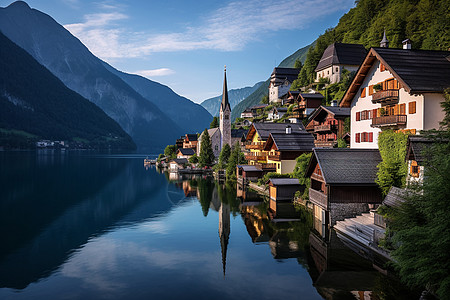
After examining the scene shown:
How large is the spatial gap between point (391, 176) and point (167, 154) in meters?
124

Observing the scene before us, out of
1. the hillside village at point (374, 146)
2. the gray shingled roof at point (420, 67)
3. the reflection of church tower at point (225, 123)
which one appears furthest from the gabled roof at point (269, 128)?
the reflection of church tower at point (225, 123)

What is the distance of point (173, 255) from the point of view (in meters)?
28.6

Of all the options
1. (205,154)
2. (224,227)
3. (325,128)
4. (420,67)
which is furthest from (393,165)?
(205,154)

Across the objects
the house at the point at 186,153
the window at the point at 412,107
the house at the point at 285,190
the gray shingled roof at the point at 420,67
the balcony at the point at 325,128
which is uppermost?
the gray shingled roof at the point at 420,67

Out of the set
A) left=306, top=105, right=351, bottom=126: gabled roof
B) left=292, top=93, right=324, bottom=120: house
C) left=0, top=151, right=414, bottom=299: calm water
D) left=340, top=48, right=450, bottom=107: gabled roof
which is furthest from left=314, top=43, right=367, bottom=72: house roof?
left=340, top=48, right=450, bottom=107: gabled roof

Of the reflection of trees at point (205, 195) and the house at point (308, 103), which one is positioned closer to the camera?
the reflection of trees at point (205, 195)

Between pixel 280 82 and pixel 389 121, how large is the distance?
99716 mm

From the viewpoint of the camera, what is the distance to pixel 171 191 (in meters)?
69.2

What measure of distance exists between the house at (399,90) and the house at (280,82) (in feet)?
295

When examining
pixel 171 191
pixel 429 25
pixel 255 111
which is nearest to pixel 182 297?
pixel 171 191

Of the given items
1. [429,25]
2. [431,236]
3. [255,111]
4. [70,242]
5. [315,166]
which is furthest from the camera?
[255,111]

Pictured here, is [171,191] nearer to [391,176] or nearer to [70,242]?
[70,242]

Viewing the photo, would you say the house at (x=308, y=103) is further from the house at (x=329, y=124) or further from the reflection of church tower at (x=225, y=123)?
the reflection of church tower at (x=225, y=123)

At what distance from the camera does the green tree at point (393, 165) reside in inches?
1155
